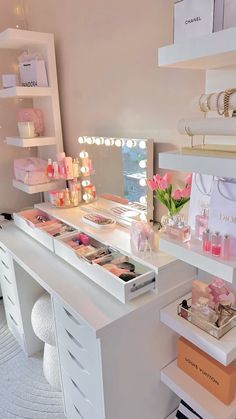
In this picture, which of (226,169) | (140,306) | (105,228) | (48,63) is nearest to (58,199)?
(105,228)

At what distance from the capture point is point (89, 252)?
1.53 metres

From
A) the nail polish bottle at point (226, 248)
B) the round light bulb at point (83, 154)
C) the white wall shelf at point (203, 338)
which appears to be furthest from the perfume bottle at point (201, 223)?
the round light bulb at point (83, 154)

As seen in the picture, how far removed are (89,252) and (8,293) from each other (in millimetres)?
895

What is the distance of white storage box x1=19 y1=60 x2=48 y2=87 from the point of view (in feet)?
6.41

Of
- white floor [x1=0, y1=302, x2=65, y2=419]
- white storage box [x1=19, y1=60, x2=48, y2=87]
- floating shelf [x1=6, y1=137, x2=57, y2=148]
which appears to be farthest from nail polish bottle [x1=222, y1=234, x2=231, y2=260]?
white storage box [x1=19, y1=60, x2=48, y2=87]

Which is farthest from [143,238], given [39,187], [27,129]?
[27,129]

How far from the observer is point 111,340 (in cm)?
115

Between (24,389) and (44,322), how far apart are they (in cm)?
47

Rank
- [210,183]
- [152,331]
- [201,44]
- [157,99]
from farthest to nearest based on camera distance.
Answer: [157,99] → [152,331] → [210,183] → [201,44]

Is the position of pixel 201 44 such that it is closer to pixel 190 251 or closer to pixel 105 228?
pixel 190 251

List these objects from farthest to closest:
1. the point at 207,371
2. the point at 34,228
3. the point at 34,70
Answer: the point at 34,70 → the point at 34,228 → the point at 207,371

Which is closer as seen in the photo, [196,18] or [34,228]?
[196,18]

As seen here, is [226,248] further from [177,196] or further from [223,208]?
[177,196]

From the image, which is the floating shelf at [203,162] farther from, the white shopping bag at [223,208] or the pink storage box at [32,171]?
the pink storage box at [32,171]
